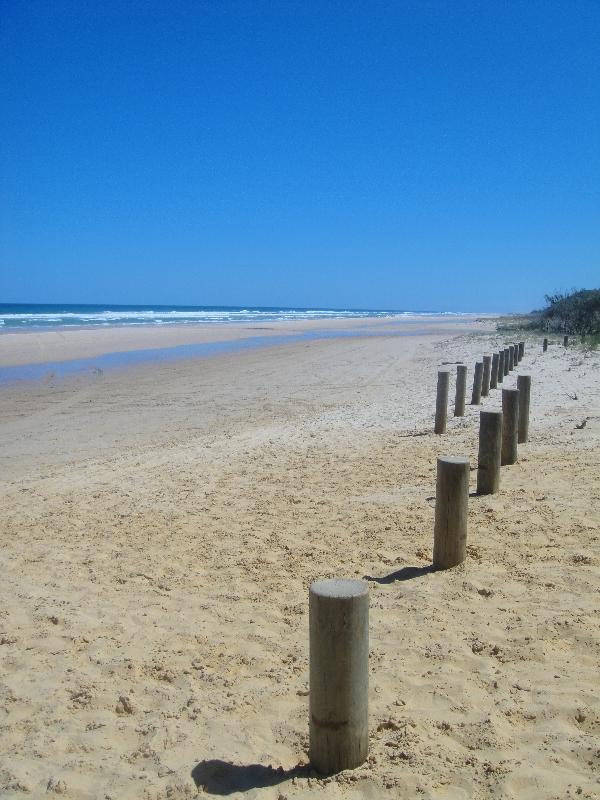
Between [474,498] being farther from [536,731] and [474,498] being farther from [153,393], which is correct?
[153,393]

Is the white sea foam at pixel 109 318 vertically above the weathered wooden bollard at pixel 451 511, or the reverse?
the white sea foam at pixel 109 318

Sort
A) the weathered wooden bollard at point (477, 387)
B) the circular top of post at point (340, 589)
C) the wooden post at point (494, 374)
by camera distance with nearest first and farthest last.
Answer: the circular top of post at point (340, 589) → the weathered wooden bollard at point (477, 387) → the wooden post at point (494, 374)

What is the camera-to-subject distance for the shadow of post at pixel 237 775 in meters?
3.15

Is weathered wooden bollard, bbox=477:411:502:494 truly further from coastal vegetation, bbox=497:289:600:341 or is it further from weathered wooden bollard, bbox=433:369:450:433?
coastal vegetation, bbox=497:289:600:341

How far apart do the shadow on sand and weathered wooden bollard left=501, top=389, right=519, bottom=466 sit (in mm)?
3210

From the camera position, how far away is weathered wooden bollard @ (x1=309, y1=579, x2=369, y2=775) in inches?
118

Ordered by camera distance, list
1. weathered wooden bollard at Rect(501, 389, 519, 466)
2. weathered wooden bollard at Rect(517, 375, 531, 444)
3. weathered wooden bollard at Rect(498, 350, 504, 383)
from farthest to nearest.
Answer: weathered wooden bollard at Rect(498, 350, 504, 383) < weathered wooden bollard at Rect(517, 375, 531, 444) < weathered wooden bollard at Rect(501, 389, 519, 466)

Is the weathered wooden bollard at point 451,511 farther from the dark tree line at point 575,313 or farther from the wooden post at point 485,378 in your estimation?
the dark tree line at point 575,313

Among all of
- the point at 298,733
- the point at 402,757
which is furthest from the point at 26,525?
the point at 402,757

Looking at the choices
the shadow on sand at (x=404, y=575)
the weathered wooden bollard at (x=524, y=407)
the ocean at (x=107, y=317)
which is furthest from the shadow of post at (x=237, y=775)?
the ocean at (x=107, y=317)

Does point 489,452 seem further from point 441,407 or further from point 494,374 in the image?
point 494,374

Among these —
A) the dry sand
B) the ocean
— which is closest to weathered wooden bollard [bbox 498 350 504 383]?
the dry sand

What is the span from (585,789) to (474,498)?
13.8 feet

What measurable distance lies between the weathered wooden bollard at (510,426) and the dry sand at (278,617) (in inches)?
6.1
